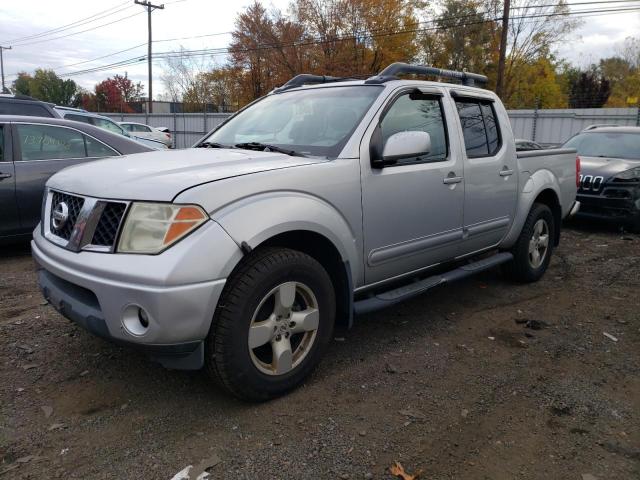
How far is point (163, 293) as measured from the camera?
91.4 inches

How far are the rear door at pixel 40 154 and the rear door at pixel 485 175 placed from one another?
13.5 ft

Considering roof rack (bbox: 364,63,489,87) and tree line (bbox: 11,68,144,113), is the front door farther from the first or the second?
tree line (bbox: 11,68,144,113)

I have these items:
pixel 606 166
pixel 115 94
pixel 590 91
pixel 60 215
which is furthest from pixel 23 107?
pixel 115 94

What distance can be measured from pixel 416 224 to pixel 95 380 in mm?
2308

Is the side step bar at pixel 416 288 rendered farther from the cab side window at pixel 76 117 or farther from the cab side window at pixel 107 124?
the cab side window at pixel 107 124

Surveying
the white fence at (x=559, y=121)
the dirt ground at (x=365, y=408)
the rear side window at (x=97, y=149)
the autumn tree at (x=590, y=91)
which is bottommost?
the dirt ground at (x=365, y=408)

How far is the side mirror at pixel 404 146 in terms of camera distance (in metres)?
3.20

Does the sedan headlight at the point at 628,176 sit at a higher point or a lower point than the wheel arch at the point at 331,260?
higher

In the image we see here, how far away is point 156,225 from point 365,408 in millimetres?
1504

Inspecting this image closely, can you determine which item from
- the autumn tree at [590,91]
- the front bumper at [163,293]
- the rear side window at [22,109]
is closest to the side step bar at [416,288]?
the front bumper at [163,293]

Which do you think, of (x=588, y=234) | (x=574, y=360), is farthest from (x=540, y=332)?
(x=588, y=234)

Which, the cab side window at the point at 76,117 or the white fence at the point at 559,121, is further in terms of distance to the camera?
the white fence at the point at 559,121

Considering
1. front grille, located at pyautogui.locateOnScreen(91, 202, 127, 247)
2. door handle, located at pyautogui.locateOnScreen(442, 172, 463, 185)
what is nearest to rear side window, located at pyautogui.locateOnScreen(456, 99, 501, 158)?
door handle, located at pyautogui.locateOnScreen(442, 172, 463, 185)

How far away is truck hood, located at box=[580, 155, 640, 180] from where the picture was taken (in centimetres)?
805
